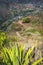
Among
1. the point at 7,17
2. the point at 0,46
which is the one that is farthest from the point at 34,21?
the point at 0,46

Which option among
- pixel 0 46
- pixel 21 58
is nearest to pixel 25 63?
pixel 21 58

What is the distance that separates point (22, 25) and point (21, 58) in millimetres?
7114

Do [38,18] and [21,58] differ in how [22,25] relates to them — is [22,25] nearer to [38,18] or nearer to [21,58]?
[38,18]

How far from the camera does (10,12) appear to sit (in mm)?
18734

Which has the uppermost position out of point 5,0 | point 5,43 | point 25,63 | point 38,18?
point 25,63

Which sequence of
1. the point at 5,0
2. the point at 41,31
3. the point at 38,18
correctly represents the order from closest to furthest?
the point at 41,31, the point at 38,18, the point at 5,0

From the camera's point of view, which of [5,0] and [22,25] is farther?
[5,0]

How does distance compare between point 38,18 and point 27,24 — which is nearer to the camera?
point 27,24

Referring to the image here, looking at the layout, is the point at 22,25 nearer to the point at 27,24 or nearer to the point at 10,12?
the point at 27,24

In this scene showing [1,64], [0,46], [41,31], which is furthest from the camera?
[41,31]

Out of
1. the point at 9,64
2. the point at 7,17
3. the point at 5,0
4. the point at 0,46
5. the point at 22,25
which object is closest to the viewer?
the point at 9,64

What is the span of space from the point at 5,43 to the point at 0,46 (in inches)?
15.9

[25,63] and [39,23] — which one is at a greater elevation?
[25,63]

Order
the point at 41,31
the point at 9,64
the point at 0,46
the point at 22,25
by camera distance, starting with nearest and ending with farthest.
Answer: the point at 9,64, the point at 0,46, the point at 41,31, the point at 22,25
